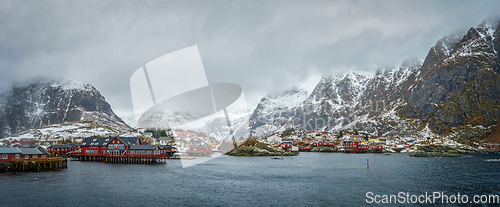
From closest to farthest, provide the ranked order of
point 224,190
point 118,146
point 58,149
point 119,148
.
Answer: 1. point 224,190
2. point 119,148
3. point 118,146
4. point 58,149

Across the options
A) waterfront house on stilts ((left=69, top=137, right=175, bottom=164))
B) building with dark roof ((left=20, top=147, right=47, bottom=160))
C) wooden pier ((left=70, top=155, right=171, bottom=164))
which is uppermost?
building with dark roof ((left=20, top=147, right=47, bottom=160))

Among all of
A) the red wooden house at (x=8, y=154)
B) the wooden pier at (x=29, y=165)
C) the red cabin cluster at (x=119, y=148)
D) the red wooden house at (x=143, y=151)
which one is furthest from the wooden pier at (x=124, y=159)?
the red wooden house at (x=8, y=154)

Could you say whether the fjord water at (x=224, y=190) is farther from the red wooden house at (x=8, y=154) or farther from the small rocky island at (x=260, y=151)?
the small rocky island at (x=260, y=151)

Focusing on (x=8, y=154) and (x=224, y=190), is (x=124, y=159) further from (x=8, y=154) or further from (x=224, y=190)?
(x=224, y=190)

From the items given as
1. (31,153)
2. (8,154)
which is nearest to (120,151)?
(31,153)

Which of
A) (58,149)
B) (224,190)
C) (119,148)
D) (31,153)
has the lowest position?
(58,149)

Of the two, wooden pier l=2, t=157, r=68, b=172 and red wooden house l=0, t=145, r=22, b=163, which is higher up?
red wooden house l=0, t=145, r=22, b=163

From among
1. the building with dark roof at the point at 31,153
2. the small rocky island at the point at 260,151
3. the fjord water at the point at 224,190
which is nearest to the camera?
the fjord water at the point at 224,190

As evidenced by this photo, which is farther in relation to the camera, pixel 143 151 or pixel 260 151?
pixel 260 151

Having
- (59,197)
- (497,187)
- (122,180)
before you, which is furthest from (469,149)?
(59,197)

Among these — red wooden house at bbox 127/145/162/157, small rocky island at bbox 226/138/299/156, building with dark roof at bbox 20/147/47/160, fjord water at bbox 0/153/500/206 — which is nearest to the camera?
fjord water at bbox 0/153/500/206

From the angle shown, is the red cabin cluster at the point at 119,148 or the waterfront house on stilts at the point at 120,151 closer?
the waterfront house on stilts at the point at 120,151

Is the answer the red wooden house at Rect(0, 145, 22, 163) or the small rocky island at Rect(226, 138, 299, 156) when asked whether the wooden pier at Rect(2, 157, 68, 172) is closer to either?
the red wooden house at Rect(0, 145, 22, 163)

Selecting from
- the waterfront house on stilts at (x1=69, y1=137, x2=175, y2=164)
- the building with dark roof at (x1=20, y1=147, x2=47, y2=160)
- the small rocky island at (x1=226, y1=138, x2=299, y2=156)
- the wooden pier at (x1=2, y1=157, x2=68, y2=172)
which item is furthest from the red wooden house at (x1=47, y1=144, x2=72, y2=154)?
the small rocky island at (x1=226, y1=138, x2=299, y2=156)
